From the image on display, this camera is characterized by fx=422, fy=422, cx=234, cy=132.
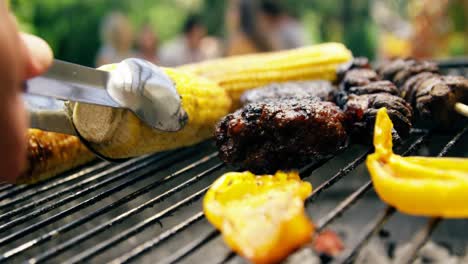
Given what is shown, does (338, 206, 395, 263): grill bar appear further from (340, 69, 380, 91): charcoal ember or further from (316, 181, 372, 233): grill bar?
(340, 69, 380, 91): charcoal ember

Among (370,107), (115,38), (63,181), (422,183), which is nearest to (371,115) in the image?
(370,107)

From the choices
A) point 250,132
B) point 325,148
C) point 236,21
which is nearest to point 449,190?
point 325,148

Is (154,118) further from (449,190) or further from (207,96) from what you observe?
(449,190)

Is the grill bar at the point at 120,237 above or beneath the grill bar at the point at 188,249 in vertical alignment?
beneath

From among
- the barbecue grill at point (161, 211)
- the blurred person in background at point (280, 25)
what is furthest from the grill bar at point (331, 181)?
the blurred person in background at point (280, 25)

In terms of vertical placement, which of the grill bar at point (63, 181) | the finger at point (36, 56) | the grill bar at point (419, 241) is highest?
the finger at point (36, 56)

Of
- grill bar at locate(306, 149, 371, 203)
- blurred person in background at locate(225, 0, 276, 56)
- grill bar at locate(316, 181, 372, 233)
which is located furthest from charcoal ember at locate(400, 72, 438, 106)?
blurred person in background at locate(225, 0, 276, 56)

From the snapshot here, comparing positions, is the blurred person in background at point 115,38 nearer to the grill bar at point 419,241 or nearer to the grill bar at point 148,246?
the grill bar at point 148,246

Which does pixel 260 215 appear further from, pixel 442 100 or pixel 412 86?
pixel 412 86
